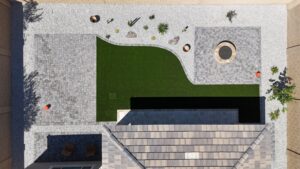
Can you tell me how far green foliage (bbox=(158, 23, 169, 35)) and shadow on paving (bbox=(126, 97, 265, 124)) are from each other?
5332 millimetres

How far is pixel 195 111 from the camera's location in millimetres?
20062

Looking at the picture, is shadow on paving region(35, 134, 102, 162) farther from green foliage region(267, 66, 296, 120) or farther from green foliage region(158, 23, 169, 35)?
green foliage region(267, 66, 296, 120)

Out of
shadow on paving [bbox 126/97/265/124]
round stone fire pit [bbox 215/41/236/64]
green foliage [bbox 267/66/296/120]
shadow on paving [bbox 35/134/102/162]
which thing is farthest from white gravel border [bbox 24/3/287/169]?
shadow on paving [bbox 35/134/102/162]

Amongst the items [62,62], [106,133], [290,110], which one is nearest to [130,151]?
[106,133]

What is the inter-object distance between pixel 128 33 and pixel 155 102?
5.92 meters

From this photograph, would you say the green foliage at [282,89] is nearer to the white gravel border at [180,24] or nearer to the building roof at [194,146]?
the white gravel border at [180,24]

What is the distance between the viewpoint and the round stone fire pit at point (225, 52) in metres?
20.0

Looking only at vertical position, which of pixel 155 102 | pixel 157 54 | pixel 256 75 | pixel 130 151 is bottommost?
pixel 130 151

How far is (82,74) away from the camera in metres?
19.9

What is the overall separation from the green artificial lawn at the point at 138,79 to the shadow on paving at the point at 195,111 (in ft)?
1.44

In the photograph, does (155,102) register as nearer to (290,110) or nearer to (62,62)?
(62,62)

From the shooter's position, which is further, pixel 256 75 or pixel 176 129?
pixel 256 75

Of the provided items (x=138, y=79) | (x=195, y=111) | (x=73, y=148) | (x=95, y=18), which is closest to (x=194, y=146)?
(x=195, y=111)

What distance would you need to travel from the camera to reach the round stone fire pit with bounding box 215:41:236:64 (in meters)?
20.0
